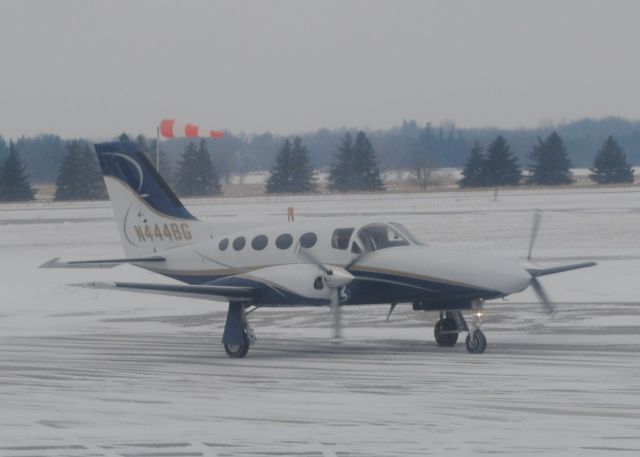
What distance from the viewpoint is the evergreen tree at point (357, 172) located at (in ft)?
386

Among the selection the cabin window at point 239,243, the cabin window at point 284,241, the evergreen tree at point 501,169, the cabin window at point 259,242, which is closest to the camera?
the cabin window at point 284,241

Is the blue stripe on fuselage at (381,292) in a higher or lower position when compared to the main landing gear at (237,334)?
higher

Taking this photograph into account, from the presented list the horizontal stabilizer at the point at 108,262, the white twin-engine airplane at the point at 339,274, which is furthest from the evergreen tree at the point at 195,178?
the white twin-engine airplane at the point at 339,274

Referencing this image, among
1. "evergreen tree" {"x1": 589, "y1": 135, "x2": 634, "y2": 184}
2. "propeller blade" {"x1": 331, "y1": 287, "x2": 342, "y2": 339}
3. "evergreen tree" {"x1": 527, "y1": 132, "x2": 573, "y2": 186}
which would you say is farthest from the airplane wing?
"evergreen tree" {"x1": 589, "y1": 135, "x2": 634, "y2": 184}

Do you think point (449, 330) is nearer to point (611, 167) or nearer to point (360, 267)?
point (360, 267)

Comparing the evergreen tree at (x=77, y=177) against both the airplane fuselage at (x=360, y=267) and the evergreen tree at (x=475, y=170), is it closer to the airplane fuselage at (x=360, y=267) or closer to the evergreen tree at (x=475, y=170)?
the evergreen tree at (x=475, y=170)

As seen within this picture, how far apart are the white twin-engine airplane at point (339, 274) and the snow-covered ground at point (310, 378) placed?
73cm

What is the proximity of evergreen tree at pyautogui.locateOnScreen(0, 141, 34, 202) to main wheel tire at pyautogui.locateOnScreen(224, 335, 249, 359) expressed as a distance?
3577 inches

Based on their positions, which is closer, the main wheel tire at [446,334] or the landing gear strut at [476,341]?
the landing gear strut at [476,341]

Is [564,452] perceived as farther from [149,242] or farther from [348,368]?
[149,242]

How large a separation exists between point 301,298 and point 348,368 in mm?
2034

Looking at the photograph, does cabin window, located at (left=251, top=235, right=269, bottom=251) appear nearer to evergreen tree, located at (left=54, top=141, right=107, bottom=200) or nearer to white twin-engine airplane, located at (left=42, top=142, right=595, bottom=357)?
white twin-engine airplane, located at (left=42, top=142, right=595, bottom=357)

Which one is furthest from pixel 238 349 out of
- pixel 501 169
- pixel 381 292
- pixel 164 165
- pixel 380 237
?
pixel 164 165

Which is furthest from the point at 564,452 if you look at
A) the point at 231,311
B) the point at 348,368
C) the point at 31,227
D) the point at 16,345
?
the point at 31,227
